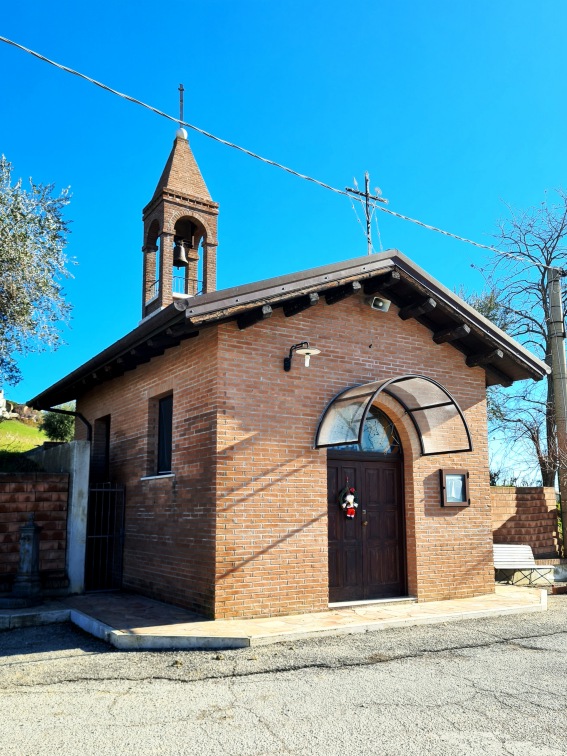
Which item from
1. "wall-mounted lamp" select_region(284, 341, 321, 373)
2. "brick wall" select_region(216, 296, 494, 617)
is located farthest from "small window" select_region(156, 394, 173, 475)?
"wall-mounted lamp" select_region(284, 341, 321, 373)

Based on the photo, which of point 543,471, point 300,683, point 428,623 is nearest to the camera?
point 300,683

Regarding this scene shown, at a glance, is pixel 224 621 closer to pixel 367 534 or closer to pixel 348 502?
pixel 348 502

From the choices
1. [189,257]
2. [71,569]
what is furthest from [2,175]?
[71,569]

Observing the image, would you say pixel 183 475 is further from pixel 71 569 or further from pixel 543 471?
pixel 543 471

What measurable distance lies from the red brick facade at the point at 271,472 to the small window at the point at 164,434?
189 mm

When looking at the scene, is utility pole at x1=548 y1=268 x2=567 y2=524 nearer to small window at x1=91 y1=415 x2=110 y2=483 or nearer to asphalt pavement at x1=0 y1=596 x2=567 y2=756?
asphalt pavement at x1=0 y1=596 x2=567 y2=756

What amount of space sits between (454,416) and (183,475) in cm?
424

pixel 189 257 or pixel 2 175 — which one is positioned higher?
pixel 2 175

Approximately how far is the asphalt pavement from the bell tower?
301 inches

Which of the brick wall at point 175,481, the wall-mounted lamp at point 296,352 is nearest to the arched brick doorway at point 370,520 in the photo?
the wall-mounted lamp at point 296,352

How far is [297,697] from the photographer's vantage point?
528 centimetres

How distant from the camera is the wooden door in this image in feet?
30.5

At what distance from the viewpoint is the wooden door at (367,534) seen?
9.30 m

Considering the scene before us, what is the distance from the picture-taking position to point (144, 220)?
14547 mm
